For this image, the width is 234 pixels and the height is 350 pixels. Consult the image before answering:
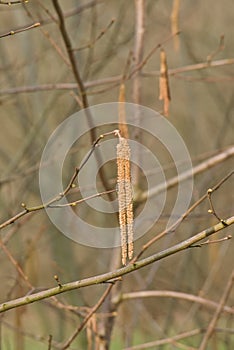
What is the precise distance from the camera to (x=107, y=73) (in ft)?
20.3

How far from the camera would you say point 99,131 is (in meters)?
4.06

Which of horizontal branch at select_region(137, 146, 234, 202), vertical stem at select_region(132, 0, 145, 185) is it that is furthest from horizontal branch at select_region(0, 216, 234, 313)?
vertical stem at select_region(132, 0, 145, 185)

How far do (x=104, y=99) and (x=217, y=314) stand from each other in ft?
11.5

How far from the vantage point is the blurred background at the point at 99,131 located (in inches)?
106

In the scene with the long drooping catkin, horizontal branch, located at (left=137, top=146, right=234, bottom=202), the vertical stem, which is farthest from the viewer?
the vertical stem

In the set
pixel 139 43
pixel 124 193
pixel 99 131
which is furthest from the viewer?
pixel 99 131

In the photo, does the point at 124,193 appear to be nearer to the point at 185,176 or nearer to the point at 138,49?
the point at 185,176

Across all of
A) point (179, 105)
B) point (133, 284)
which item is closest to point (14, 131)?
point (179, 105)

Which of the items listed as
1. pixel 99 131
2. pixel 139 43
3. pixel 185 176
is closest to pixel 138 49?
pixel 139 43

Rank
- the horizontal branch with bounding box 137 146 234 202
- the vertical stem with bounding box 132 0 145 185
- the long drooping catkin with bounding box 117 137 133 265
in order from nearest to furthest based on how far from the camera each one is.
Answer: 1. the long drooping catkin with bounding box 117 137 133 265
2. the horizontal branch with bounding box 137 146 234 202
3. the vertical stem with bounding box 132 0 145 185

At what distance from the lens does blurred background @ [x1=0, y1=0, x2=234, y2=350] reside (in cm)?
269

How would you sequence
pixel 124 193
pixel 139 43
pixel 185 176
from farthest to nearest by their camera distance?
pixel 139 43 → pixel 185 176 → pixel 124 193

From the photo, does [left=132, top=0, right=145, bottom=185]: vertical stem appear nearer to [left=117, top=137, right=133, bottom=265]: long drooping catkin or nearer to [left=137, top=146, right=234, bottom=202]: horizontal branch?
[left=137, top=146, right=234, bottom=202]: horizontal branch

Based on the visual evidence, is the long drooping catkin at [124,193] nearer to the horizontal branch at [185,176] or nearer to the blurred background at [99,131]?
the blurred background at [99,131]
